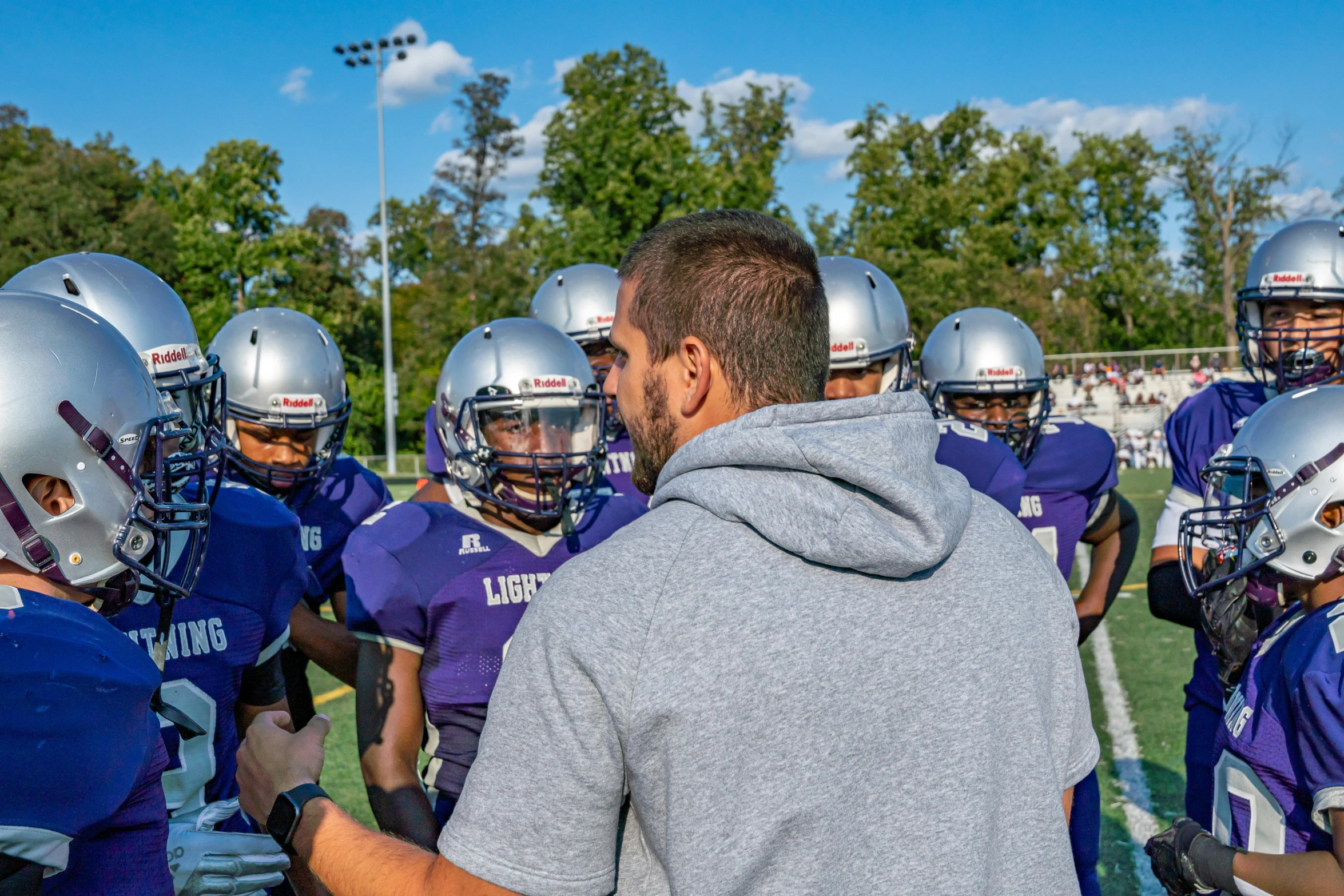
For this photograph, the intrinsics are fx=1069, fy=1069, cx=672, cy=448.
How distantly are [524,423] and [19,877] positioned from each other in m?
1.91

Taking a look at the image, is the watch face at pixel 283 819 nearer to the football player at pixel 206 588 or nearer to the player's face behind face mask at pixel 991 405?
the football player at pixel 206 588

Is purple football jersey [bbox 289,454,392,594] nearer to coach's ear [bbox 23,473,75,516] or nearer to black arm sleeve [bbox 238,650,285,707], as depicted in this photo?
black arm sleeve [bbox 238,650,285,707]

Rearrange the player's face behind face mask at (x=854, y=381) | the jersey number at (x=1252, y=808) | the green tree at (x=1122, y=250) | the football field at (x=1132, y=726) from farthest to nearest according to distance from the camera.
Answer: the green tree at (x=1122, y=250) < the football field at (x=1132, y=726) < the player's face behind face mask at (x=854, y=381) < the jersey number at (x=1252, y=808)

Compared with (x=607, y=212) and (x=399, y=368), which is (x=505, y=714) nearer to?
(x=607, y=212)

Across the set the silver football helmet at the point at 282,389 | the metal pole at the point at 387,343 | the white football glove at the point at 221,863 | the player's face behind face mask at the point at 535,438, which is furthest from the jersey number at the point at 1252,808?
the metal pole at the point at 387,343

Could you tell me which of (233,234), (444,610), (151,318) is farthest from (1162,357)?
(151,318)

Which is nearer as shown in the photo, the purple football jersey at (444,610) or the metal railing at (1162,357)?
the purple football jersey at (444,610)

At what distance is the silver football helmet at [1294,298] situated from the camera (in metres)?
3.61

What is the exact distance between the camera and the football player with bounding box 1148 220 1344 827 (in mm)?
3512

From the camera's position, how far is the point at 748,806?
4.24 ft

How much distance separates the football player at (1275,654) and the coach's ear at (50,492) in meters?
2.23

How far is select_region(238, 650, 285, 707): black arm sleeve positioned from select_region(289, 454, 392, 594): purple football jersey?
4.04ft

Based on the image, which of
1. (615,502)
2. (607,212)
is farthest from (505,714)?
(607,212)

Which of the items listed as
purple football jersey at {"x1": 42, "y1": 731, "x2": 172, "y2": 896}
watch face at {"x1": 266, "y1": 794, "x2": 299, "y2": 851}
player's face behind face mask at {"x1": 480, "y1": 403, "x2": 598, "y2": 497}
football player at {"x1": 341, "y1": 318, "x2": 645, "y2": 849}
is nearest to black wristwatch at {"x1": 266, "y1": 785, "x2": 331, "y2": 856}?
watch face at {"x1": 266, "y1": 794, "x2": 299, "y2": 851}
